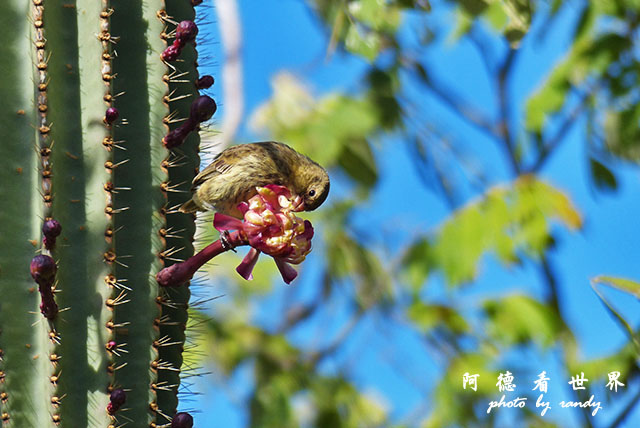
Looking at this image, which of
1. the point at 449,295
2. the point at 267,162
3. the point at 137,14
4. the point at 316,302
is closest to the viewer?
the point at 137,14

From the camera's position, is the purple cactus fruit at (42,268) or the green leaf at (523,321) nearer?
the purple cactus fruit at (42,268)

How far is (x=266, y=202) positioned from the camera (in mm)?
2105

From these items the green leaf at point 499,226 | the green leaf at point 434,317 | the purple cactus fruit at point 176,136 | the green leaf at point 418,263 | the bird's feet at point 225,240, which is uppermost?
the purple cactus fruit at point 176,136

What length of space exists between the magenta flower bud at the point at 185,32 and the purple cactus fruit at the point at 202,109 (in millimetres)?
151

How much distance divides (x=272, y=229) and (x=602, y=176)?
3.42 metres

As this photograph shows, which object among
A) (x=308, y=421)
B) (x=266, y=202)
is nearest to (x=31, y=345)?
(x=266, y=202)

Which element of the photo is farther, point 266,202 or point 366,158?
point 366,158

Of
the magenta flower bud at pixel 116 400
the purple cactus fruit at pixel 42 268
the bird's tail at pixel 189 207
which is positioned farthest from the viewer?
the bird's tail at pixel 189 207

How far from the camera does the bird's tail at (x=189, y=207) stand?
2139 mm

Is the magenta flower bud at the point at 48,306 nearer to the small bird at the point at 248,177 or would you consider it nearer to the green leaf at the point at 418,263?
the small bird at the point at 248,177

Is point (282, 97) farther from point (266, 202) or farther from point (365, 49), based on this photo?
point (266, 202)

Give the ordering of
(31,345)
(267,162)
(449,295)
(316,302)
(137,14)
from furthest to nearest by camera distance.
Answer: (316,302)
(449,295)
(267,162)
(137,14)
(31,345)

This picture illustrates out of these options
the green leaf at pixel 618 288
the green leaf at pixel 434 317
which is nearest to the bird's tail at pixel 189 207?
the green leaf at pixel 618 288

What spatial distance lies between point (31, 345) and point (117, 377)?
200 millimetres
